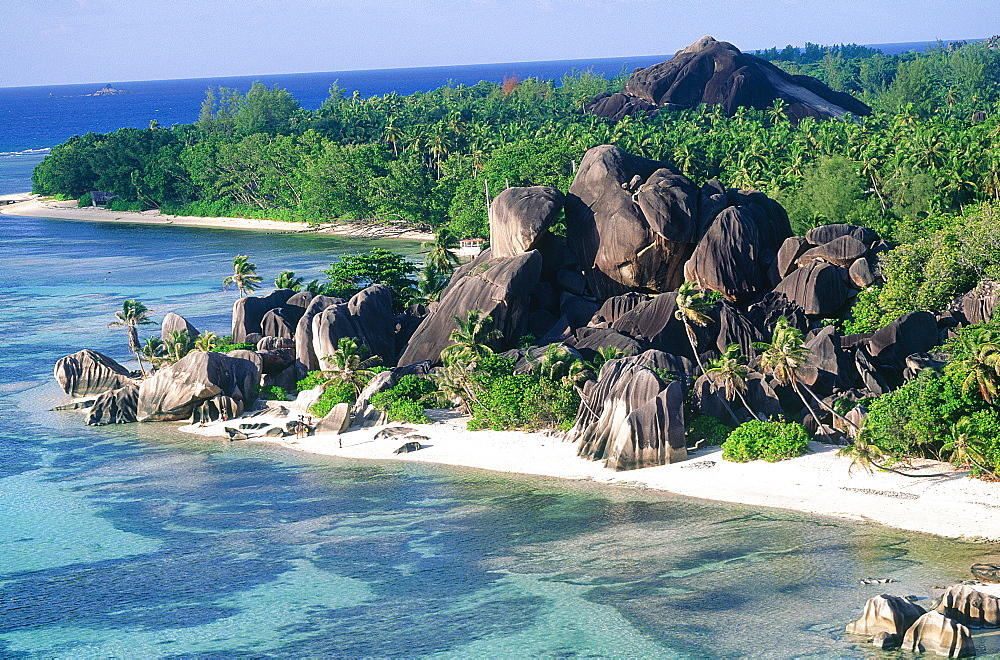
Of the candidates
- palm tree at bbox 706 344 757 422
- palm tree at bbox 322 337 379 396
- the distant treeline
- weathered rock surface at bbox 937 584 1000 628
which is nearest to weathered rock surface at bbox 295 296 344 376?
palm tree at bbox 322 337 379 396

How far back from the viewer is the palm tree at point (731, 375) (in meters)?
38.6

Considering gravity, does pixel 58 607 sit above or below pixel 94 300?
below

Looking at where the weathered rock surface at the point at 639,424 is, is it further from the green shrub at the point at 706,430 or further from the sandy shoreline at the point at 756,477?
the green shrub at the point at 706,430

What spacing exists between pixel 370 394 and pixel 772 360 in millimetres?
15784

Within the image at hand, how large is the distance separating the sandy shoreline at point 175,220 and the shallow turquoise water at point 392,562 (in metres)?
52.8

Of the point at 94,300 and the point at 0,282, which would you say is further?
the point at 0,282

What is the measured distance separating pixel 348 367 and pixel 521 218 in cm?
1074

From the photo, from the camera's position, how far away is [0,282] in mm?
81062

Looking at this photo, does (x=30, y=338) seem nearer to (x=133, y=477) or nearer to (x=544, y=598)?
(x=133, y=477)

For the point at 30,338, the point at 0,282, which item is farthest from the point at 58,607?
the point at 0,282

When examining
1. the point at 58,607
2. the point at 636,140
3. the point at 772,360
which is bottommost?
the point at 58,607

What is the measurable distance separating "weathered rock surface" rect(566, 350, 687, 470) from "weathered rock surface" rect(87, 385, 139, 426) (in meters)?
19.9

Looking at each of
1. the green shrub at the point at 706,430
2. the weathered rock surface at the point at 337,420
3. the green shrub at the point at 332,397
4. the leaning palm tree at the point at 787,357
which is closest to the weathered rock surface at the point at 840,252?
the leaning palm tree at the point at 787,357

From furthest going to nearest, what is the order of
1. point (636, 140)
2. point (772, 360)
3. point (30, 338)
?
point (636, 140), point (30, 338), point (772, 360)
